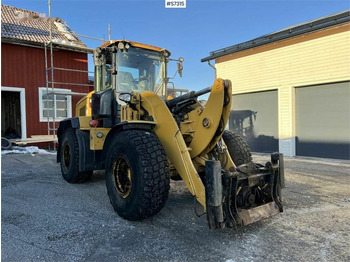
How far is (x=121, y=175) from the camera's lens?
3.96 meters

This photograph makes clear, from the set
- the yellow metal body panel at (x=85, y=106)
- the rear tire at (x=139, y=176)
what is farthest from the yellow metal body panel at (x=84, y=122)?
the rear tire at (x=139, y=176)

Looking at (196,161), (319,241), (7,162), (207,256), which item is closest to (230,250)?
(207,256)

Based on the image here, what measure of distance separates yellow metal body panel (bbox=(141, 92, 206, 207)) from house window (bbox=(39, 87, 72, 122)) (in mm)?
9383

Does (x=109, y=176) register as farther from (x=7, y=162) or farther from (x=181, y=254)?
(x=7, y=162)

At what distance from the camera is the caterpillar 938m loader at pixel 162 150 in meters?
3.10

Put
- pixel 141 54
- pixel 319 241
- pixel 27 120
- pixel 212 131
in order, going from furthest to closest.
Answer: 1. pixel 27 120
2. pixel 141 54
3. pixel 212 131
4. pixel 319 241

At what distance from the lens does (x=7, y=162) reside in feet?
28.0

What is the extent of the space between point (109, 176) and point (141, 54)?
2.46 meters

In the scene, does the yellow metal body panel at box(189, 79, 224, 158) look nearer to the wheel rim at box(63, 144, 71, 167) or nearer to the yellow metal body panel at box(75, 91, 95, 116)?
the yellow metal body panel at box(75, 91, 95, 116)

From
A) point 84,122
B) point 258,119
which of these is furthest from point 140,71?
point 258,119

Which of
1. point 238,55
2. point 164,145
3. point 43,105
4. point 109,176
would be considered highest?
point 238,55

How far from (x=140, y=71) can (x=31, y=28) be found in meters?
10.7

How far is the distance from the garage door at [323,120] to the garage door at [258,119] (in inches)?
40.0

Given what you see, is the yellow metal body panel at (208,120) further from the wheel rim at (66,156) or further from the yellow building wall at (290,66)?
the yellow building wall at (290,66)
